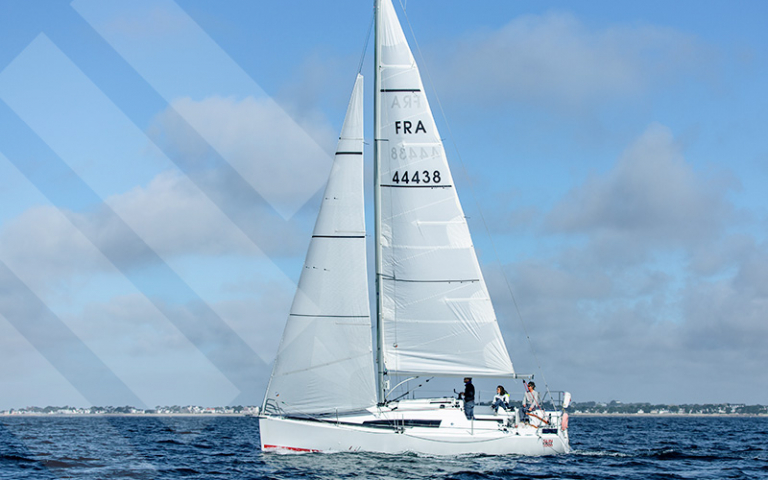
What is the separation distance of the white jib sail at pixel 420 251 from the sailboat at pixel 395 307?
32mm

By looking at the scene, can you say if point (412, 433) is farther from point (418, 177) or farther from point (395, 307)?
point (418, 177)

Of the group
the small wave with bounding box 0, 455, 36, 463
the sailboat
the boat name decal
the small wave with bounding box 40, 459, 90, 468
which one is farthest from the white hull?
the small wave with bounding box 0, 455, 36, 463

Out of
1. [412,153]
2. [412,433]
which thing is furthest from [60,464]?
[412,153]

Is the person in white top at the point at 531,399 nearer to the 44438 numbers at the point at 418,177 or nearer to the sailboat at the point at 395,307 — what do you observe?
the sailboat at the point at 395,307

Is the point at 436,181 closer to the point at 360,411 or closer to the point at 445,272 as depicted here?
the point at 445,272

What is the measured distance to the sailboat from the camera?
885 inches

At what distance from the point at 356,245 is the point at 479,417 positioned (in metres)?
6.51

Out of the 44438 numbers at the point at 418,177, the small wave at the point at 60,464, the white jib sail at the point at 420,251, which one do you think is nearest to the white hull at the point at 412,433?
the white jib sail at the point at 420,251

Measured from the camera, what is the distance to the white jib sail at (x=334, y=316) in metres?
22.6

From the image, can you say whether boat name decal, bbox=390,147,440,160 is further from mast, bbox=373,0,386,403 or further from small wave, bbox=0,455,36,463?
small wave, bbox=0,455,36,463

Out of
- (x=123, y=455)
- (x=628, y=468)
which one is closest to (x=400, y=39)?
(x=628, y=468)

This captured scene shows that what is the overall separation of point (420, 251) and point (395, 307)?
1923 mm

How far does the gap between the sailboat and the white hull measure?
4 centimetres

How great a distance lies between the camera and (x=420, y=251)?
23.5 m
